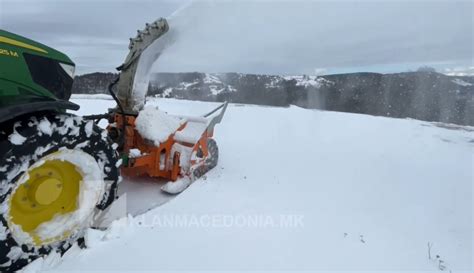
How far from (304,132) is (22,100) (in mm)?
6766

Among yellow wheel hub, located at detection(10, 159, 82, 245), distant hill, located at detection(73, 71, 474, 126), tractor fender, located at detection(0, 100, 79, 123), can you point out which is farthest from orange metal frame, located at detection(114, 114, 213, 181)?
distant hill, located at detection(73, 71, 474, 126)

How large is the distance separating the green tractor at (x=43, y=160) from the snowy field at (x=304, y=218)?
21 cm

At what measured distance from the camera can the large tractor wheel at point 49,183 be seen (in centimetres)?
259

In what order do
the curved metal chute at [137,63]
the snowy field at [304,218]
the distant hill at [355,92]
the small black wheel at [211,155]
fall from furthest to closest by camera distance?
the distant hill at [355,92]
the small black wheel at [211,155]
the curved metal chute at [137,63]
the snowy field at [304,218]

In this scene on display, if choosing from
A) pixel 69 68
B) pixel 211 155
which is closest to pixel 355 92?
pixel 211 155

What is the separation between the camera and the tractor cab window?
122 inches

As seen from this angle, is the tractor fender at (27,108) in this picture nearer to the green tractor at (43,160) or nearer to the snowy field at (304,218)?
the green tractor at (43,160)

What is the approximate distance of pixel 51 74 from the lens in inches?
129

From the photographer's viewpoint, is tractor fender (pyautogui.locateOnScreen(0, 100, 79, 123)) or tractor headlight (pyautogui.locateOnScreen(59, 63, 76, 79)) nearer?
tractor fender (pyautogui.locateOnScreen(0, 100, 79, 123))

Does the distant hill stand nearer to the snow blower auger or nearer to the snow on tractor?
the snow blower auger

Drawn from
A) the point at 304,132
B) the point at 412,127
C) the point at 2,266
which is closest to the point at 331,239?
the point at 2,266

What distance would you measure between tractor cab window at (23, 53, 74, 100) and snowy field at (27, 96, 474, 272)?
1252mm

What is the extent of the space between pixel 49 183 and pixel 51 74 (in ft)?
3.05

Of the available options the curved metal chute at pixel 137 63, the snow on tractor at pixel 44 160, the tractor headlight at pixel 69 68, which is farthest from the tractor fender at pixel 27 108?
the curved metal chute at pixel 137 63
